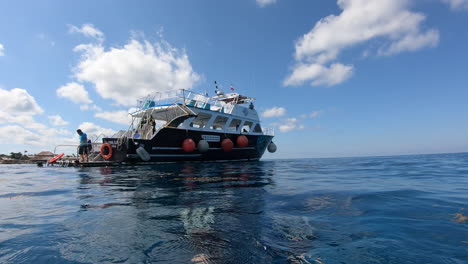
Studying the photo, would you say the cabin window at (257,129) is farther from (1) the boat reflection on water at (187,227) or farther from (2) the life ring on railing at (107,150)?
(1) the boat reflection on water at (187,227)

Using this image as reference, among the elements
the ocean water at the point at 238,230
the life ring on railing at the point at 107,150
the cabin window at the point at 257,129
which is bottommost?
the ocean water at the point at 238,230

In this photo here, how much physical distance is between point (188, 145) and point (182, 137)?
804 millimetres

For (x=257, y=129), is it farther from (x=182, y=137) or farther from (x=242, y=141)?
(x=182, y=137)

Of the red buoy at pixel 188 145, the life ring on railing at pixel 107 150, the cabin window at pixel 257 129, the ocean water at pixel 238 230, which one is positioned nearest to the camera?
the ocean water at pixel 238 230

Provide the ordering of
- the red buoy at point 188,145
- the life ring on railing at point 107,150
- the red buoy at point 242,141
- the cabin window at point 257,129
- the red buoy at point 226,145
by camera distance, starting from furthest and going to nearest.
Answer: the cabin window at point 257,129 → the red buoy at point 242,141 → the red buoy at point 226,145 → the red buoy at point 188,145 → the life ring on railing at point 107,150

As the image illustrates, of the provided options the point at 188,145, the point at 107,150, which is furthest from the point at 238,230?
the point at 107,150

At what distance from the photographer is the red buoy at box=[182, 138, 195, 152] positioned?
16.1 m

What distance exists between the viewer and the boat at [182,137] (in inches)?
587

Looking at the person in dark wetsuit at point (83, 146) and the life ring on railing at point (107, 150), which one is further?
the person in dark wetsuit at point (83, 146)

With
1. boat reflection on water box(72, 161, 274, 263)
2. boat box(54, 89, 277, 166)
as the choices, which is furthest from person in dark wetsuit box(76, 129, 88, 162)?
boat reflection on water box(72, 161, 274, 263)

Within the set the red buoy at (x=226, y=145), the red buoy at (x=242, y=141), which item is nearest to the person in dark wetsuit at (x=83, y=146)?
the red buoy at (x=226, y=145)

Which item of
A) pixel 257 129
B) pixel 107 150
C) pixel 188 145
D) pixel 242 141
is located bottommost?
pixel 107 150

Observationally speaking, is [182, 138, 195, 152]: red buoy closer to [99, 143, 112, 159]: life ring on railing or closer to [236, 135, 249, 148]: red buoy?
[99, 143, 112, 159]: life ring on railing

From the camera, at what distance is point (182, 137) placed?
16.4 m
